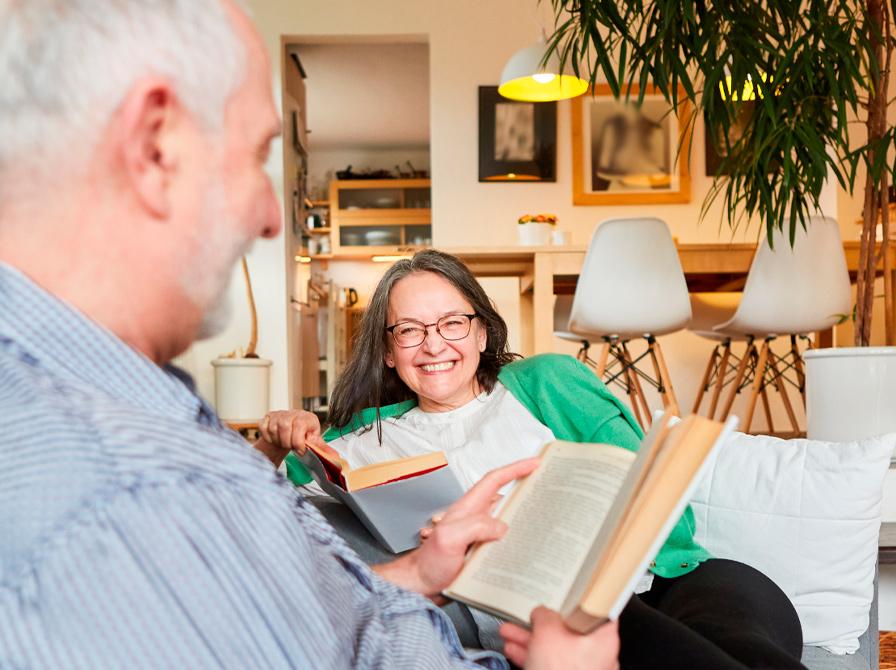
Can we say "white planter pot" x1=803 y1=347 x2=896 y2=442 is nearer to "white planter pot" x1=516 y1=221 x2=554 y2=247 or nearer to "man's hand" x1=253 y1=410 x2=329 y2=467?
"man's hand" x1=253 y1=410 x2=329 y2=467

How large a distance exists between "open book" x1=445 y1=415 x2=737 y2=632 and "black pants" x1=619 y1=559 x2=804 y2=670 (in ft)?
0.71

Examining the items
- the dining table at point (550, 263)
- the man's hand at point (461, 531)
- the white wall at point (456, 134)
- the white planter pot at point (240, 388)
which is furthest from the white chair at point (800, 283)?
the man's hand at point (461, 531)

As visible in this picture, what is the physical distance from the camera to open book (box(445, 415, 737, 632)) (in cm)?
63

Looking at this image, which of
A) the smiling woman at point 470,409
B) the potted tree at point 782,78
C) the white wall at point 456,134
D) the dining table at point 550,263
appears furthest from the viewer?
the white wall at point 456,134

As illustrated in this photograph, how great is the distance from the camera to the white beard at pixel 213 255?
2.00 feet

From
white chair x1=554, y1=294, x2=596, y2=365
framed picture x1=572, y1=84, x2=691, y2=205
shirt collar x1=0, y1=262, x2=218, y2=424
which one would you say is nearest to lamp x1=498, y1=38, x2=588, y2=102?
white chair x1=554, y1=294, x2=596, y2=365

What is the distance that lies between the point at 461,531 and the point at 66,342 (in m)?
0.46

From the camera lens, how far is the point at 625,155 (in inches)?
217

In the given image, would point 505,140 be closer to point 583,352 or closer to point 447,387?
point 583,352

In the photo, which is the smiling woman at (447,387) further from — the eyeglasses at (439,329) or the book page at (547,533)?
the book page at (547,533)

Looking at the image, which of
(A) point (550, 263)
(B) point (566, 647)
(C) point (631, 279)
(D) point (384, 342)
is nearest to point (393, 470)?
(B) point (566, 647)

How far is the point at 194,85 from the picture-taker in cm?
59

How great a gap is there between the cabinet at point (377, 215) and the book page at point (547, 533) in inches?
308

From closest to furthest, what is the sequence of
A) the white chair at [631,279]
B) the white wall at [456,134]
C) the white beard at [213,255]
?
1. the white beard at [213,255]
2. the white chair at [631,279]
3. the white wall at [456,134]
